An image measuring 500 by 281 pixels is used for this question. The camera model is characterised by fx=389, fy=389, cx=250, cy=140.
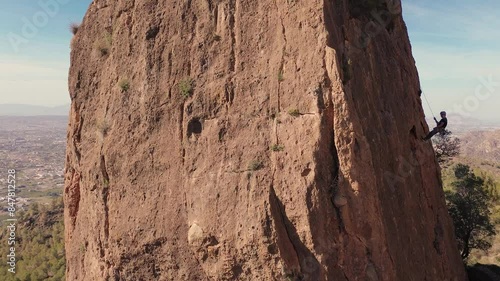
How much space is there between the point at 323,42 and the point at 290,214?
6.45 m

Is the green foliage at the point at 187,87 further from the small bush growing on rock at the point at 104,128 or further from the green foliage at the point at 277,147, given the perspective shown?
the green foliage at the point at 277,147

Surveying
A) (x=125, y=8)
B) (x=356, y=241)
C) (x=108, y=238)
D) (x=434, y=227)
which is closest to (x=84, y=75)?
(x=125, y=8)

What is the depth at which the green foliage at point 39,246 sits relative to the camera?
163 ft

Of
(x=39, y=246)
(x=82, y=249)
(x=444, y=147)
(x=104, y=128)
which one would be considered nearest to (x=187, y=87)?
(x=104, y=128)

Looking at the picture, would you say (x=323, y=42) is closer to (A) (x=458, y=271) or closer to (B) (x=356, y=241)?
(B) (x=356, y=241)

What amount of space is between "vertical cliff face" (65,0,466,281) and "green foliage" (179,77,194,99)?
81mm

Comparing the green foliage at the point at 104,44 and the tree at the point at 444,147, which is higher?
the green foliage at the point at 104,44

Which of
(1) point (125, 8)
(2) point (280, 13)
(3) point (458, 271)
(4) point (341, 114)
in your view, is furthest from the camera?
(3) point (458, 271)

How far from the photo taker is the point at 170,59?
16766mm

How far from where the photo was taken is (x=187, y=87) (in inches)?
642

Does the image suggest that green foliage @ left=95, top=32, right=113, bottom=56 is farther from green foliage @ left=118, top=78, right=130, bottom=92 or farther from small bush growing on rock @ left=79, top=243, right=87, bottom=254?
small bush growing on rock @ left=79, top=243, right=87, bottom=254

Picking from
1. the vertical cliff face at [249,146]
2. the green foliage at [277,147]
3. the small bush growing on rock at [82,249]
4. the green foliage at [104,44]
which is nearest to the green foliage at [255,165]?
the vertical cliff face at [249,146]

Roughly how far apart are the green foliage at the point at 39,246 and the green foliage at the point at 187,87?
41120 millimetres

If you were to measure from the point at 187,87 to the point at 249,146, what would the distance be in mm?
3771
